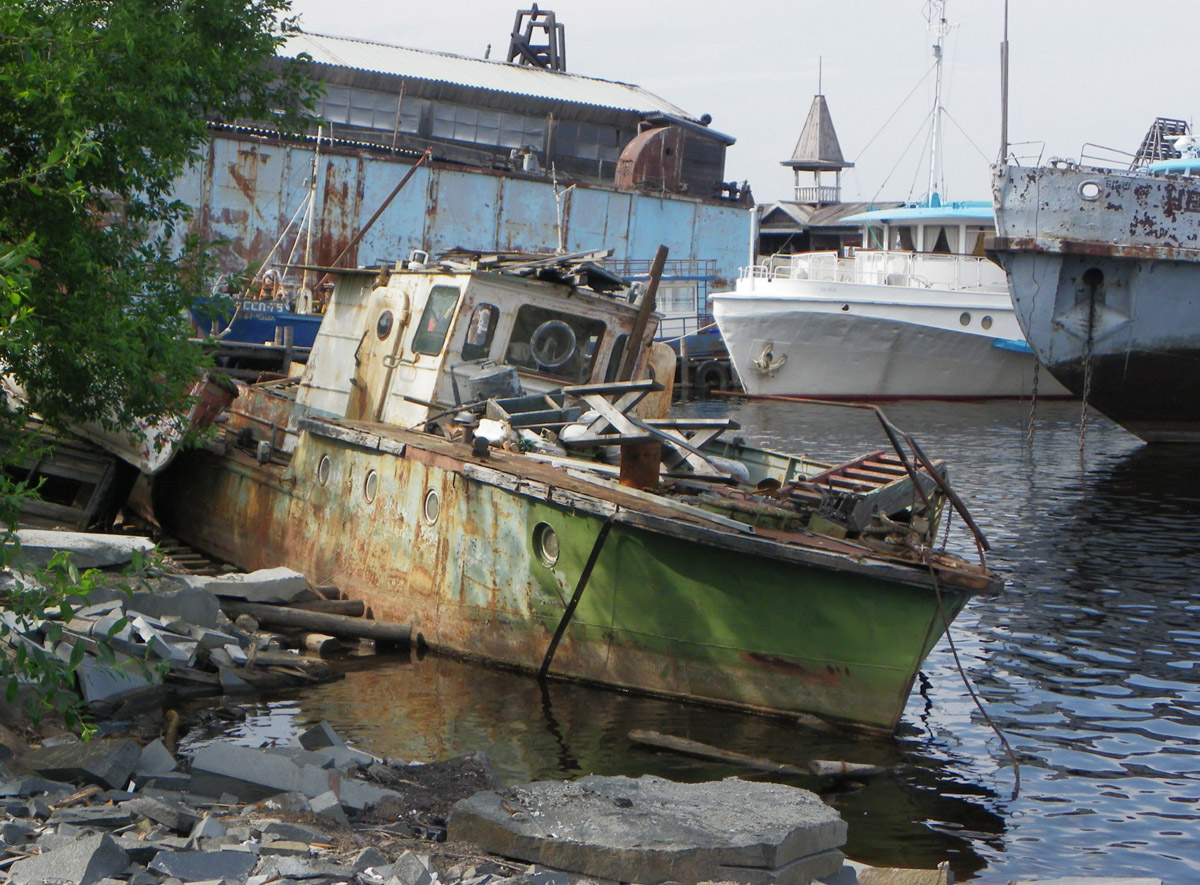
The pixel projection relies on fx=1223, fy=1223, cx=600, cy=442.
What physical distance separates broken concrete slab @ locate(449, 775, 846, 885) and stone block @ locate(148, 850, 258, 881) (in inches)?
45.8

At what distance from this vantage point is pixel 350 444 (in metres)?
11.1

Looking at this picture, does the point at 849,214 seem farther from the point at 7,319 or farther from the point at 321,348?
the point at 7,319

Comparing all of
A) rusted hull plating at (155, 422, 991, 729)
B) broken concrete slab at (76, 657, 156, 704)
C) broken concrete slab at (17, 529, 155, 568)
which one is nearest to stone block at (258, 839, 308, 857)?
broken concrete slab at (76, 657, 156, 704)

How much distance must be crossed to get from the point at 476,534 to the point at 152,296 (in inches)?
134

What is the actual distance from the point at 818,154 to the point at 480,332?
5845 cm

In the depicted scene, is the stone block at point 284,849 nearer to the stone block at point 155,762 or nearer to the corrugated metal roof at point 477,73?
the stone block at point 155,762

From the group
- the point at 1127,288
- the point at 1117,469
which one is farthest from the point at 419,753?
the point at 1127,288

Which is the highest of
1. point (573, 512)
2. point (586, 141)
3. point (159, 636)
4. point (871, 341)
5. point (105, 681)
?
point (586, 141)

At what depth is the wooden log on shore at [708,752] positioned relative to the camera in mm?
7816

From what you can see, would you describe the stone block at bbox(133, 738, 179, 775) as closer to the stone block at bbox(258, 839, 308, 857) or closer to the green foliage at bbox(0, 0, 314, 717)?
the green foliage at bbox(0, 0, 314, 717)

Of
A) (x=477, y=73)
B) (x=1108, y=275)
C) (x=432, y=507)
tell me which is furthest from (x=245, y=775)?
(x=477, y=73)

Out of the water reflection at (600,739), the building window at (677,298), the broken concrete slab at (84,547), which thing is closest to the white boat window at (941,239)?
the building window at (677,298)

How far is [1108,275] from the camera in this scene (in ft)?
77.3

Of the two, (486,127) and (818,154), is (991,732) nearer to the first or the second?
(486,127)
